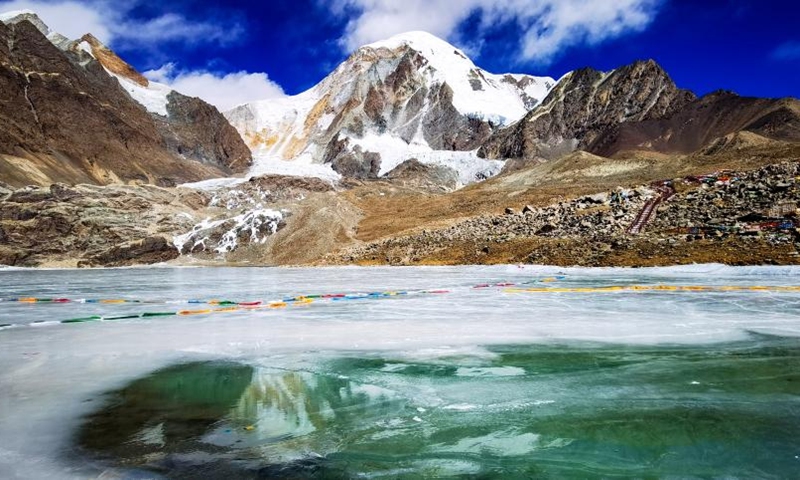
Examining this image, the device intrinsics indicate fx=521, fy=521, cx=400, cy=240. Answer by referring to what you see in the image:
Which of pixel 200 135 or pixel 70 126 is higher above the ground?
pixel 200 135

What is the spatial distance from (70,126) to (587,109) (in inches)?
4720

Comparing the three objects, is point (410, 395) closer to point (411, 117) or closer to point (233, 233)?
point (233, 233)

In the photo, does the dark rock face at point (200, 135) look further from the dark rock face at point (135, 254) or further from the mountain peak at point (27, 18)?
the dark rock face at point (135, 254)

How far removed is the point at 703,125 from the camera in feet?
323

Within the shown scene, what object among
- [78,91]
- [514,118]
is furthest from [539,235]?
[514,118]

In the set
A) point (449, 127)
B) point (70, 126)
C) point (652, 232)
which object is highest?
point (449, 127)

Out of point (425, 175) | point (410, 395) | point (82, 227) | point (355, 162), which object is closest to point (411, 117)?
point (355, 162)

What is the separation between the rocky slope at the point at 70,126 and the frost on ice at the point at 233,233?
49565 mm

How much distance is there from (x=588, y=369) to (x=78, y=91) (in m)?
146

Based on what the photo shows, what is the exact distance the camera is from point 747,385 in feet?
17.2

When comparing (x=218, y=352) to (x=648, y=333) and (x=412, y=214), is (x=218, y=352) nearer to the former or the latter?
(x=648, y=333)

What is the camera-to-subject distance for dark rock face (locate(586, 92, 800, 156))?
83.8m

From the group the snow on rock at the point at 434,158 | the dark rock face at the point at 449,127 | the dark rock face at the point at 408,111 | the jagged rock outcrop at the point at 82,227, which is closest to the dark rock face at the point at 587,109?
the snow on rock at the point at 434,158

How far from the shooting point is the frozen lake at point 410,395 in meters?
3.63
